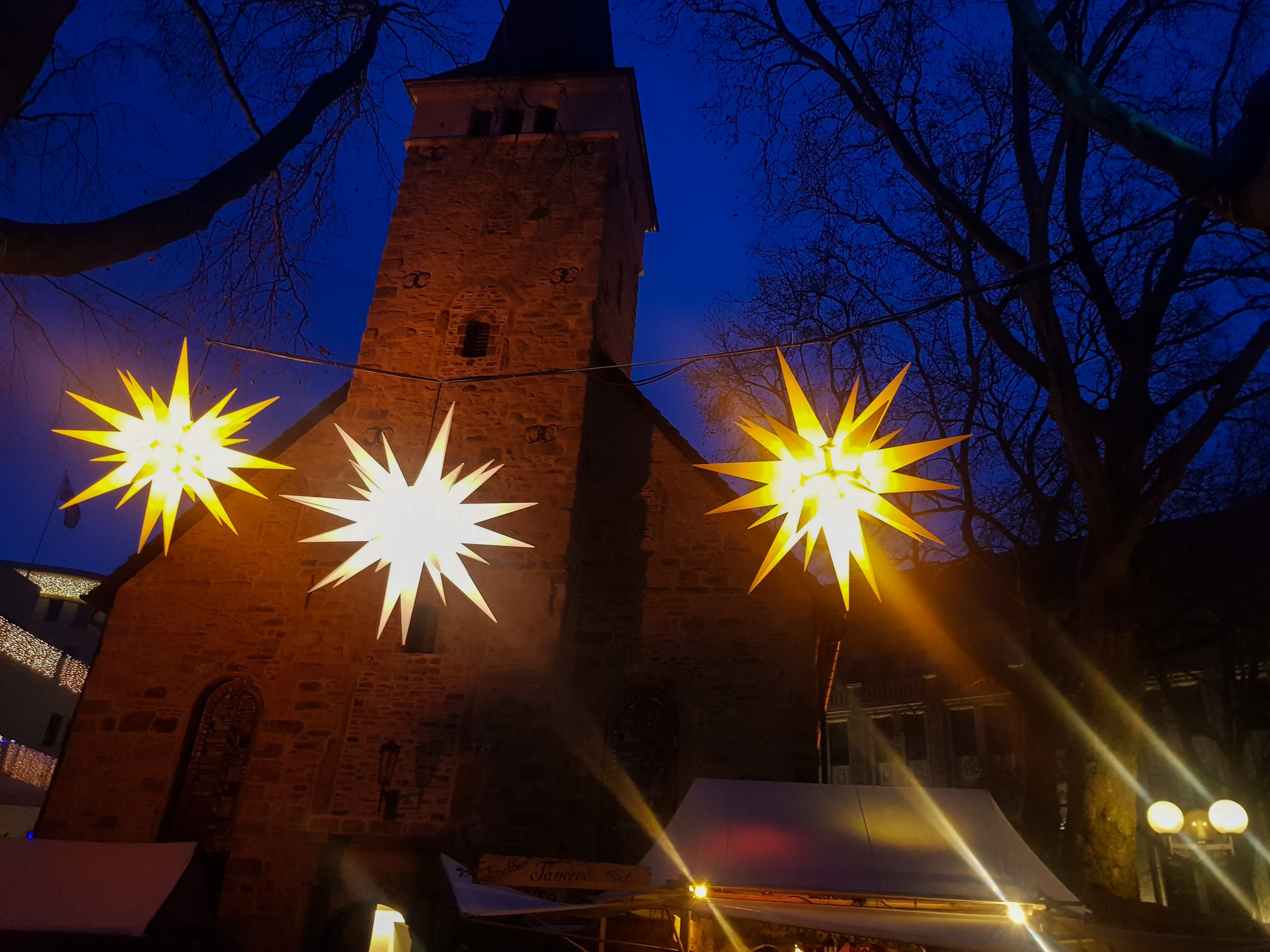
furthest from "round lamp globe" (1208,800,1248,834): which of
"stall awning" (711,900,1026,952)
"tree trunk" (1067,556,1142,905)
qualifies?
"stall awning" (711,900,1026,952)

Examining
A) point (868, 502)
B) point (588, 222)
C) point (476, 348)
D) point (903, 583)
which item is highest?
point (588, 222)

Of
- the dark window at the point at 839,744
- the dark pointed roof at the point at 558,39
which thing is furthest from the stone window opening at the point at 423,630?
the dark window at the point at 839,744

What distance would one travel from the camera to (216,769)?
32.8ft

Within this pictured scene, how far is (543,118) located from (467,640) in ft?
27.6

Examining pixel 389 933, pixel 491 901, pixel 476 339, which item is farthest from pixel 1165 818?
pixel 476 339

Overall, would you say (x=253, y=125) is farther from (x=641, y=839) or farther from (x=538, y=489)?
(x=641, y=839)

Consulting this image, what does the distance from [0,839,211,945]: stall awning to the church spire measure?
11885 mm

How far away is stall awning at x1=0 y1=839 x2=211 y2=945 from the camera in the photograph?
7672 millimetres

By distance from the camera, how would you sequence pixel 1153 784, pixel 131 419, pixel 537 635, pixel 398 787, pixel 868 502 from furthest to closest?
pixel 1153 784, pixel 537 635, pixel 398 787, pixel 131 419, pixel 868 502

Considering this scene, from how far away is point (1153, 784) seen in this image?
2153 centimetres

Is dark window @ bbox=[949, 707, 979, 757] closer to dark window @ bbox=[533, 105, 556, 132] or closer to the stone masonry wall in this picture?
the stone masonry wall

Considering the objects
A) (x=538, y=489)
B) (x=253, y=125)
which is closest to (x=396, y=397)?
(x=538, y=489)

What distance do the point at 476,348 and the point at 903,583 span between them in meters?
6.31

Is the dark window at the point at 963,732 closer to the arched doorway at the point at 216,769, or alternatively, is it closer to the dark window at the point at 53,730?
the arched doorway at the point at 216,769
